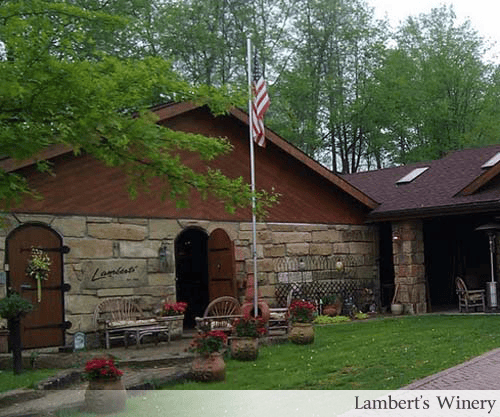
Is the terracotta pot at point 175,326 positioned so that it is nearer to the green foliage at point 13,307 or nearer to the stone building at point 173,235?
the stone building at point 173,235

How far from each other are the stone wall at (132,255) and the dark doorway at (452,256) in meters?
6.04

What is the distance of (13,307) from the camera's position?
32.1ft

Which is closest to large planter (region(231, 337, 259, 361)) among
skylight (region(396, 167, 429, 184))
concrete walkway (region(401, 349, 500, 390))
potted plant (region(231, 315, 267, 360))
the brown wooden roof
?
potted plant (region(231, 315, 267, 360))

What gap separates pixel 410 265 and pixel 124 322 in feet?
25.8

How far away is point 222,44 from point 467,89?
1207 centimetres

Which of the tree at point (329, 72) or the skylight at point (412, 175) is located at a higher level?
the tree at point (329, 72)

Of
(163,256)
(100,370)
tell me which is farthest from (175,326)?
(100,370)

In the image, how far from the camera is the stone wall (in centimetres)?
1272

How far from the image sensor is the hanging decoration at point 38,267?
1221 centimetres

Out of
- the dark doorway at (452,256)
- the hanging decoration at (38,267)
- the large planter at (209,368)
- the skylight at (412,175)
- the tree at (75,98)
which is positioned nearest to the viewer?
the tree at (75,98)

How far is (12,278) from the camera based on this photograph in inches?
474

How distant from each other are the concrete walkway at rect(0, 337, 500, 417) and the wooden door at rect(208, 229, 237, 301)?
295cm

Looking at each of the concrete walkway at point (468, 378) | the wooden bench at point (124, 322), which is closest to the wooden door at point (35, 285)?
the wooden bench at point (124, 322)

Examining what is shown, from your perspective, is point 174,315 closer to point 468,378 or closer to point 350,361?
point 350,361
